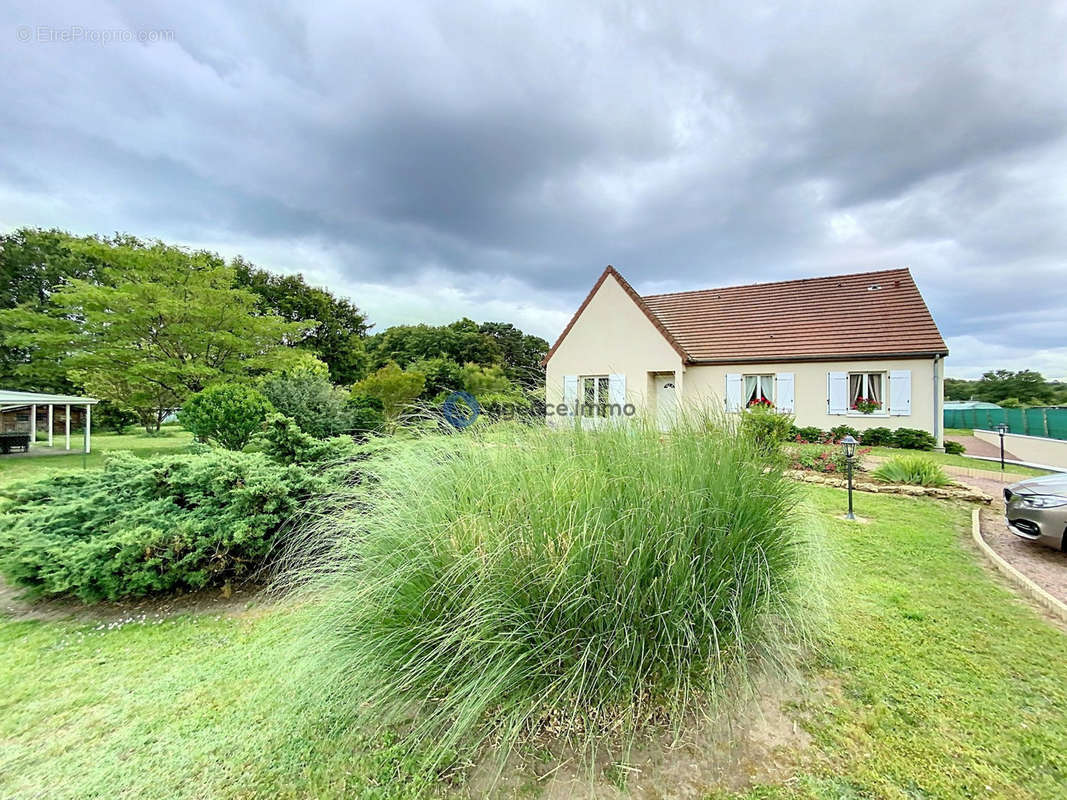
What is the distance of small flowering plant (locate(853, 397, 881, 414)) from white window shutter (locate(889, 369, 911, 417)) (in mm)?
384

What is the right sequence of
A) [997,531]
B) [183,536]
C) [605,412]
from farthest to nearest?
[997,531]
[183,536]
[605,412]

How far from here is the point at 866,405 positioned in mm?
13891

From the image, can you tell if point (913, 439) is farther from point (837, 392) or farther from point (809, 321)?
point (809, 321)

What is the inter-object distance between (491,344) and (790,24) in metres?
33.8

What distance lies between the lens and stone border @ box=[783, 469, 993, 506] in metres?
6.89

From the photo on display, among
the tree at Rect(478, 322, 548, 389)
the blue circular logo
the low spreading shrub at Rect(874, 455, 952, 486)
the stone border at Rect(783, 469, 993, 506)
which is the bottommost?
the stone border at Rect(783, 469, 993, 506)

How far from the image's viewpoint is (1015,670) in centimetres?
249

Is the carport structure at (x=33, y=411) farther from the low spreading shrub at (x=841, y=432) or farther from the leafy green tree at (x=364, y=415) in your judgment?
the low spreading shrub at (x=841, y=432)

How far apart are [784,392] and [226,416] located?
55.8 ft

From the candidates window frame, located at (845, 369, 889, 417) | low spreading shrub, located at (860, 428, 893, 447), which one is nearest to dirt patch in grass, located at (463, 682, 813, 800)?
low spreading shrub, located at (860, 428, 893, 447)

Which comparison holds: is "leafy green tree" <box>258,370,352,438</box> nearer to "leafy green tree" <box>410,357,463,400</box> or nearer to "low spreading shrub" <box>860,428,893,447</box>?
"leafy green tree" <box>410,357,463,400</box>

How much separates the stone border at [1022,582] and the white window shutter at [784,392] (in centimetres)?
1036

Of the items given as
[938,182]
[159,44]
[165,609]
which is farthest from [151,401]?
[938,182]

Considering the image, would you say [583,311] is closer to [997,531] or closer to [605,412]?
[997,531]
